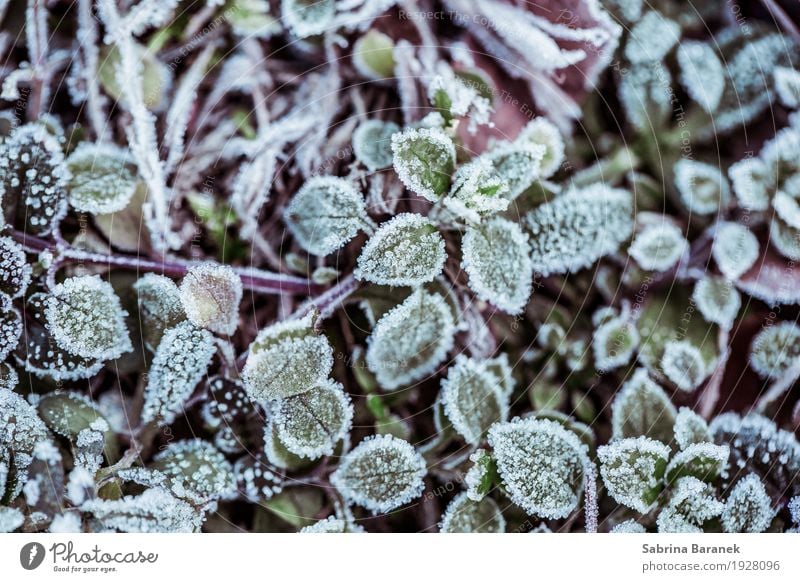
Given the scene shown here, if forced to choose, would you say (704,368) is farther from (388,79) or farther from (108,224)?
(108,224)

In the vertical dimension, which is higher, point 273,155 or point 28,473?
point 273,155

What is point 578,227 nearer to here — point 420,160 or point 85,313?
point 420,160

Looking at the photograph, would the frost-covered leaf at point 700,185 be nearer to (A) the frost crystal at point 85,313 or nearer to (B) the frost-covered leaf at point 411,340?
(B) the frost-covered leaf at point 411,340

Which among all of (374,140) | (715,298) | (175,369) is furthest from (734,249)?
(175,369)
